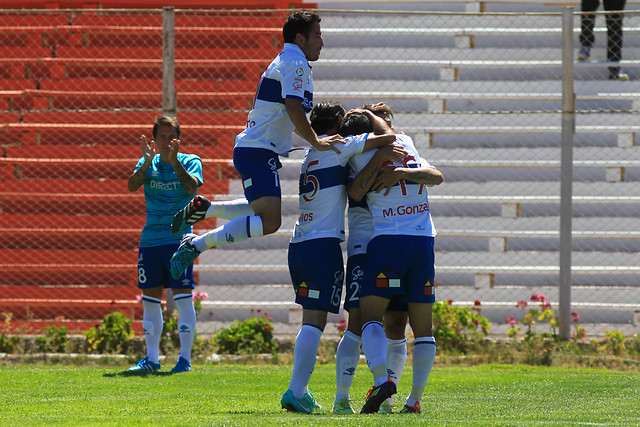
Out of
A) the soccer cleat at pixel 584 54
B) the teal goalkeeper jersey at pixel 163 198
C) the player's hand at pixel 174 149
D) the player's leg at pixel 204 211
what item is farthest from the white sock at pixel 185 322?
the soccer cleat at pixel 584 54

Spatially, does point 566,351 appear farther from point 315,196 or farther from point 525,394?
point 315,196

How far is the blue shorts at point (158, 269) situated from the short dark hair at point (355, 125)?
101 inches

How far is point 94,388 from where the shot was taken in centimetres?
668

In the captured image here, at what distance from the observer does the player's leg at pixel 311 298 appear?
5.38 meters

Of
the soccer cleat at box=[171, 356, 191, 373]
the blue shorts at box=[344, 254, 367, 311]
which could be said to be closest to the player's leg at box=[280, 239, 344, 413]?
the blue shorts at box=[344, 254, 367, 311]

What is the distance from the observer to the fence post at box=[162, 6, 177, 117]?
9.74 metres

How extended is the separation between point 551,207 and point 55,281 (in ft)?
19.8

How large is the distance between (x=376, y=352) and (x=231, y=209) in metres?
1.54

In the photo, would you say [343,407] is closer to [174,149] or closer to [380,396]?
[380,396]

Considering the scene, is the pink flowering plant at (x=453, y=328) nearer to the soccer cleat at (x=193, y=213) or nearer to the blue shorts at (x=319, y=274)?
the soccer cleat at (x=193, y=213)

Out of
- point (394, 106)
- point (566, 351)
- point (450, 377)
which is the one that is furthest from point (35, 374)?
point (394, 106)

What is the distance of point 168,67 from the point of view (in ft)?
32.2

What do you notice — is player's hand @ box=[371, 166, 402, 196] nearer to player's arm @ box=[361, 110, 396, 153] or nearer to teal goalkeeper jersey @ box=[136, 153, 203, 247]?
player's arm @ box=[361, 110, 396, 153]

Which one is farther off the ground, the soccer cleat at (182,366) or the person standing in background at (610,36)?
the person standing in background at (610,36)
